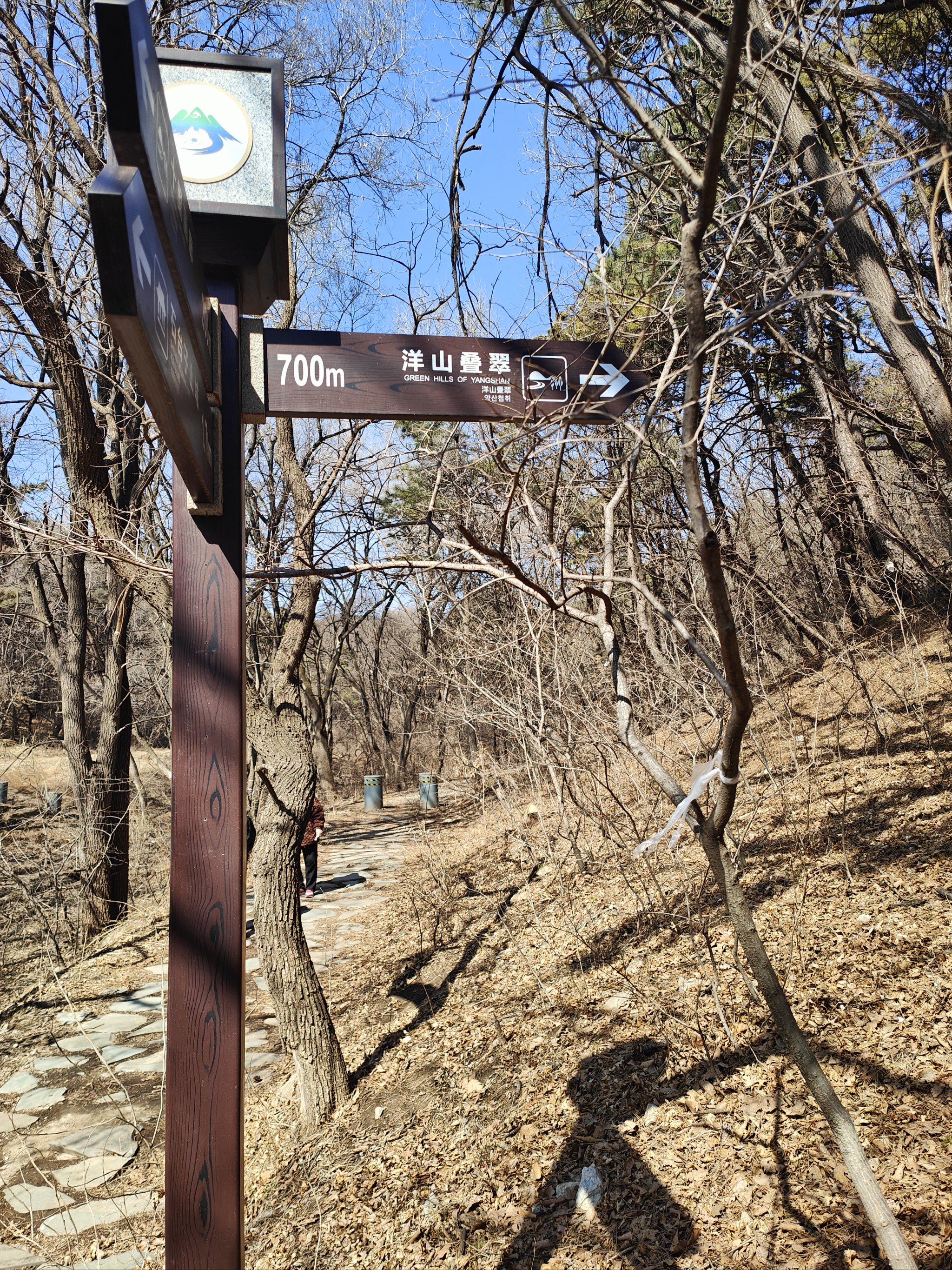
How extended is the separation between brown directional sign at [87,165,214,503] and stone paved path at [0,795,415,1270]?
8.05 feet

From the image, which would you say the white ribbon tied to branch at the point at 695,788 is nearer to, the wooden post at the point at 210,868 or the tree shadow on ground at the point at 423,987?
the wooden post at the point at 210,868

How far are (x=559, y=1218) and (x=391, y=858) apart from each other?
8.10 metres

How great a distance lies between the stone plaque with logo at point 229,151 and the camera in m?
2.10

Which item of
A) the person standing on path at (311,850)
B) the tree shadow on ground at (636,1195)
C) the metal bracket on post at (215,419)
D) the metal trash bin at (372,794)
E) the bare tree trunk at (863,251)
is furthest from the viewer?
the metal trash bin at (372,794)

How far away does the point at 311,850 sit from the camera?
8500 mm

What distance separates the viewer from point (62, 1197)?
412 cm

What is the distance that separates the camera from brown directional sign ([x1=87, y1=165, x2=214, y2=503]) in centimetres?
108

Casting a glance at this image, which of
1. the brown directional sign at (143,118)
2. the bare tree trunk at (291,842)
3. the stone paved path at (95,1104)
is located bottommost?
the stone paved path at (95,1104)

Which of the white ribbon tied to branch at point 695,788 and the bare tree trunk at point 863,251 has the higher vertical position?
the bare tree trunk at point 863,251

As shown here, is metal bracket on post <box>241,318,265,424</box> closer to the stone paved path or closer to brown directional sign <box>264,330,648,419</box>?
brown directional sign <box>264,330,648,419</box>

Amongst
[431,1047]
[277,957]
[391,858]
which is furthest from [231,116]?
[391,858]

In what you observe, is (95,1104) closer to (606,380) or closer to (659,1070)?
(659,1070)

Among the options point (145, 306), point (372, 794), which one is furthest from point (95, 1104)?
point (372, 794)

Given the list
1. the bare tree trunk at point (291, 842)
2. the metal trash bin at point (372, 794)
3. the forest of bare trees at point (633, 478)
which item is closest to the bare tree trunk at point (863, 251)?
the forest of bare trees at point (633, 478)
